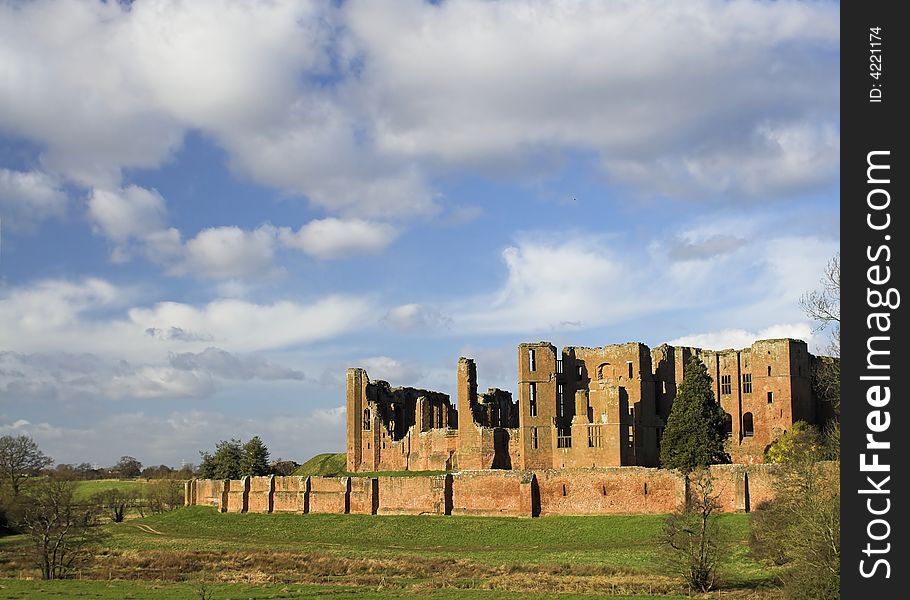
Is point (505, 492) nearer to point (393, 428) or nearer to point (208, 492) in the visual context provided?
point (393, 428)

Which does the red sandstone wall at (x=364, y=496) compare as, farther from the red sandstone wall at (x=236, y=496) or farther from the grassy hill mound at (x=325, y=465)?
the grassy hill mound at (x=325, y=465)

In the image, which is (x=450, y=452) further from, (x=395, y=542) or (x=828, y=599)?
(x=828, y=599)

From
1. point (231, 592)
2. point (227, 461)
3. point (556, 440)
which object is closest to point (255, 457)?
point (227, 461)

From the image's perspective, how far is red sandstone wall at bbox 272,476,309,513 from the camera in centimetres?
6888

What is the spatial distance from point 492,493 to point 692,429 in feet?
47.9

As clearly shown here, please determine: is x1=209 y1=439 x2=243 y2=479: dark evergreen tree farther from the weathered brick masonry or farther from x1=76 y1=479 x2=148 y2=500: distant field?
x1=76 y1=479 x2=148 y2=500: distant field

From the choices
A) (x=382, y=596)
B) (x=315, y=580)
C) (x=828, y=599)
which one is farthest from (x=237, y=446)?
(x=828, y=599)

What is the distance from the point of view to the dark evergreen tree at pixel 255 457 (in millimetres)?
85688

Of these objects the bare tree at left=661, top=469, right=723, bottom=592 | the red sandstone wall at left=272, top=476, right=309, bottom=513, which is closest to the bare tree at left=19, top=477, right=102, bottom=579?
the red sandstone wall at left=272, top=476, right=309, bottom=513

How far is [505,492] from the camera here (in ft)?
200
